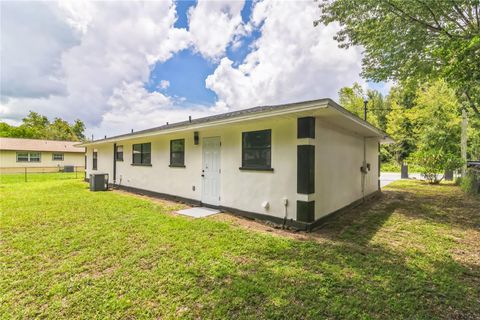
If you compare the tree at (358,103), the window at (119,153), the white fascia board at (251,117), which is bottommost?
the window at (119,153)

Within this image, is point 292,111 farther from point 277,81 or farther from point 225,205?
point 277,81

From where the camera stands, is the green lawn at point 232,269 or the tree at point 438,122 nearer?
the green lawn at point 232,269

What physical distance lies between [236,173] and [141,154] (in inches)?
227

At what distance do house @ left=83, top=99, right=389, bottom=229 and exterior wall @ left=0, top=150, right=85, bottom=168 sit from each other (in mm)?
22017

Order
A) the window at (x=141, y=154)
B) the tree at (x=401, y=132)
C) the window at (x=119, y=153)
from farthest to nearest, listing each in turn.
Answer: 1. the tree at (x=401, y=132)
2. the window at (x=119, y=153)
3. the window at (x=141, y=154)

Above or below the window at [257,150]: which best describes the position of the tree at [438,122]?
above

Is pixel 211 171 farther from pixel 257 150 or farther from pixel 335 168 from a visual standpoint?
pixel 335 168

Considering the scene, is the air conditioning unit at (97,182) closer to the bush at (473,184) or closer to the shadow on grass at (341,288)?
the shadow on grass at (341,288)

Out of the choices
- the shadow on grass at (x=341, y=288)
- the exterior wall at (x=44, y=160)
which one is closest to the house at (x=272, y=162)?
the shadow on grass at (x=341, y=288)

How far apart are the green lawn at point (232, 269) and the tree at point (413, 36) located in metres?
3.32

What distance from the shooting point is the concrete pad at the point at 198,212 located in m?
5.81

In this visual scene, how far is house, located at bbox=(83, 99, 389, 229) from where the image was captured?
14.9 feet

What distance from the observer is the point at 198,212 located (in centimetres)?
614

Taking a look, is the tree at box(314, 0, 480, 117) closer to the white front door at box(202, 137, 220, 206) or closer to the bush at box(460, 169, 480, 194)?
the bush at box(460, 169, 480, 194)
